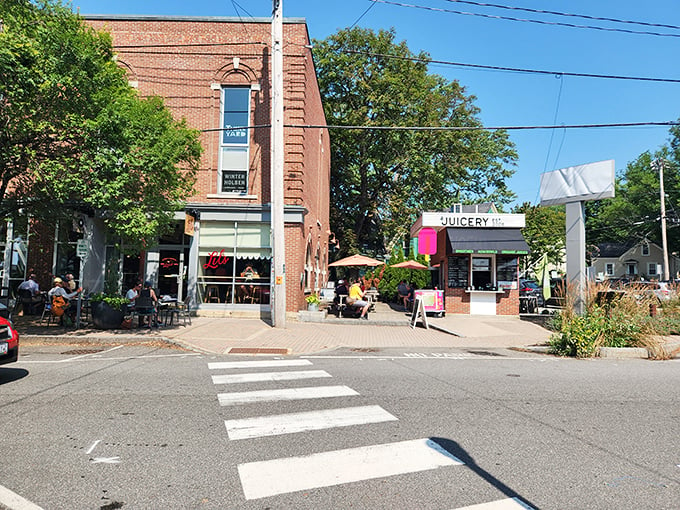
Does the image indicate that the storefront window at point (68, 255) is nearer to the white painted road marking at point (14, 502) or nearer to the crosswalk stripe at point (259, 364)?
the crosswalk stripe at point (259, 364)

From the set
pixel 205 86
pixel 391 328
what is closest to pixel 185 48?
pixel 205 86

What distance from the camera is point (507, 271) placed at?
19.1m

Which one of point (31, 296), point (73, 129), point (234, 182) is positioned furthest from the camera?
point (234, 182)

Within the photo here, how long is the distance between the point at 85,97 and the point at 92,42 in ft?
4.87

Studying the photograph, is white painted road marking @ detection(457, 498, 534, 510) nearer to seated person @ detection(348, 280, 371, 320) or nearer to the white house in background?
seated person @ detection(348, 280, 371, 320)

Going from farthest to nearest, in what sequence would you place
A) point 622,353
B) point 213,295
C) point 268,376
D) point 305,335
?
point 213,295 → point 305,335 → point 622,353 → point 268,376

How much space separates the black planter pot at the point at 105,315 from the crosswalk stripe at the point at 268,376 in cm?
680

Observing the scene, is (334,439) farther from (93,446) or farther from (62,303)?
(62,303)

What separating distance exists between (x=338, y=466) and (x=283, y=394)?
254 cm

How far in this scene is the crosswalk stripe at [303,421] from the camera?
4.72 m

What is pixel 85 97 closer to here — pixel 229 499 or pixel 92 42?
pixel 92 42

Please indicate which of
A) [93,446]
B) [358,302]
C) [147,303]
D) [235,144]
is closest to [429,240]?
[358,302]

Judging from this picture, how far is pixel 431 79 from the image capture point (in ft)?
109

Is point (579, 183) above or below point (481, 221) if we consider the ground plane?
above
